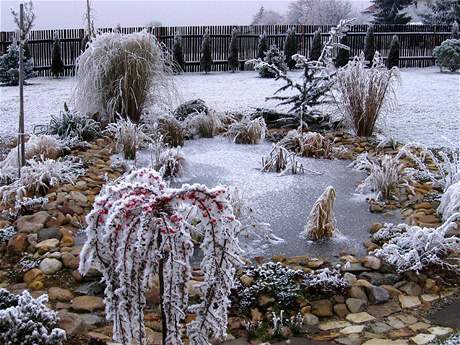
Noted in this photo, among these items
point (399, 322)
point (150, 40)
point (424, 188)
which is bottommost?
point (399, 322)

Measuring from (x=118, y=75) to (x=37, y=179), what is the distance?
7.82ft

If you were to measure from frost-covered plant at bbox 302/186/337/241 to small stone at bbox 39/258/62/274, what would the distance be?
1.61 metres

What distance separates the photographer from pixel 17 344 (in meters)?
2.37

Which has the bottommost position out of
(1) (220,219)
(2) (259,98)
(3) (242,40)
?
(1) (220,219)

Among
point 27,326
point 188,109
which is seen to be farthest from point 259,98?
point 27,326

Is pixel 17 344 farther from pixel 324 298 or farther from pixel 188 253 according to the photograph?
pixel 324 298

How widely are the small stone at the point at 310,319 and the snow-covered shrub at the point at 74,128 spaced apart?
3.84 m

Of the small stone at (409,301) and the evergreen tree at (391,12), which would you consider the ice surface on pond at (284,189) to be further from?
the evergreen tree at (391,12)

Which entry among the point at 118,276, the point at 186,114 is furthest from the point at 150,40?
the point at 118,276

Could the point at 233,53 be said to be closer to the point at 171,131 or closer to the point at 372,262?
the point at 171,131

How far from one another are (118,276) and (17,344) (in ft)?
2.36

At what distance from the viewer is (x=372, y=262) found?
3.52 m

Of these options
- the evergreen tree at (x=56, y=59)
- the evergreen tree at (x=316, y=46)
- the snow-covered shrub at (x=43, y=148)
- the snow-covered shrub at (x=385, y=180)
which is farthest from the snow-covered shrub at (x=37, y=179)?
the evergreen tree at (x=316, y=46)

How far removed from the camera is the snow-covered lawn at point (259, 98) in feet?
23.9
